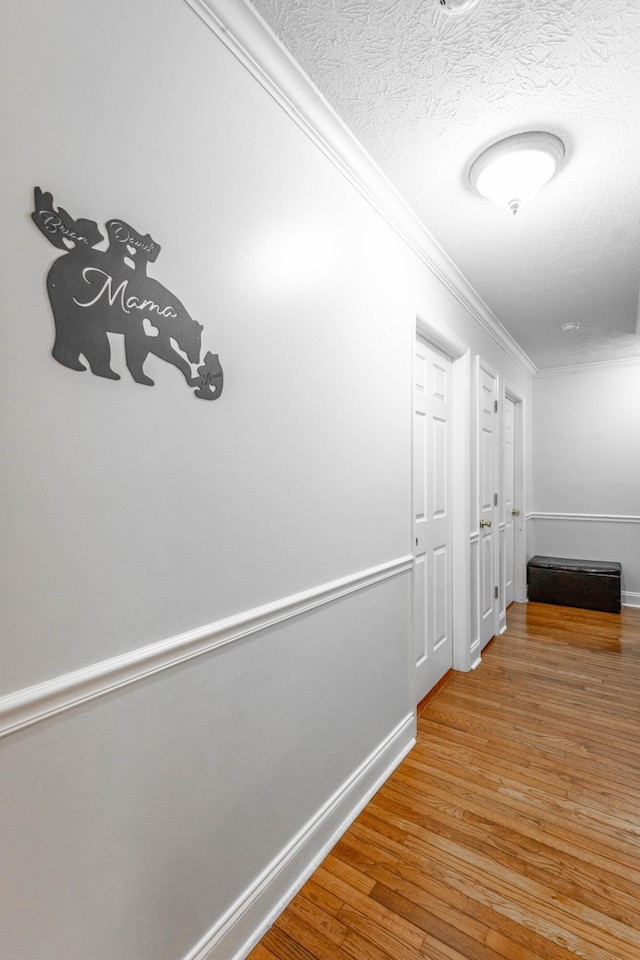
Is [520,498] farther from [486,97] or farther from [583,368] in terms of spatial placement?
[486,97]

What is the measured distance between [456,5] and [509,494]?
12.3 feet

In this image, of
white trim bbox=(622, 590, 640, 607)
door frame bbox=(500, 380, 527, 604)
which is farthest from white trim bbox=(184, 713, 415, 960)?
white trim bbox=(622, 590, 640, 607)

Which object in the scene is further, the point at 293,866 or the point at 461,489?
the point at 461,489

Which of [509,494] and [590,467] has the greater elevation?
[590,467]

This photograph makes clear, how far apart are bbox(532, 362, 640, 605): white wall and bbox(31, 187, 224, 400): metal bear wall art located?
16.1 feet

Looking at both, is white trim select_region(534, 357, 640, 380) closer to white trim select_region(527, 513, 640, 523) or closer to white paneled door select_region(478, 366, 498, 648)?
white trim select_region(527, 513, 640, 523)

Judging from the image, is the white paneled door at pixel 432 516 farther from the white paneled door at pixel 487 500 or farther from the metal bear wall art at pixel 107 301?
the metal bear wall art at pixel 107 301

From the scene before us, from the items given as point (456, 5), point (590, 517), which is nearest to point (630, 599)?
point (590, 517)

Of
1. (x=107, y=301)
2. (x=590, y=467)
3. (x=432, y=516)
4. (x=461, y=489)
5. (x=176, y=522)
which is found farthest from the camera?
(x=590, y=467)

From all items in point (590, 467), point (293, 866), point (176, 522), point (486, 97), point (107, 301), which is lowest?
point (293, 866)

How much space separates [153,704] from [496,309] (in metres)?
3.35

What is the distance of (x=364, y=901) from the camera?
1.43 m

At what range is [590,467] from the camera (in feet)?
15.9

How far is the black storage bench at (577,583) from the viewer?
4.34 meters
